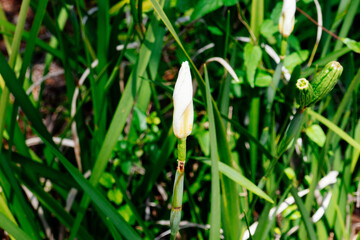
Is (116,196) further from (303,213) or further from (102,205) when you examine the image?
(303,213)

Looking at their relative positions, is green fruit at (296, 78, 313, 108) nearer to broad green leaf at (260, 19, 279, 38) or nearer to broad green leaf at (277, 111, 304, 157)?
broad green leaf at (277, 111, 304, 157)

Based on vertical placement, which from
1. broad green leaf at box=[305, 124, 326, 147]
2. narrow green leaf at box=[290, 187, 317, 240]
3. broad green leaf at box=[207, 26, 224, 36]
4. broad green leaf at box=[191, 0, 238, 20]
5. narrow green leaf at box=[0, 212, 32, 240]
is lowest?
narrow green leaf at box=[290, 187, 317, 240]

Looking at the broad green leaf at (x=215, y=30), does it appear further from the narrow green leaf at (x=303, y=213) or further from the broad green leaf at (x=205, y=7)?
the narrow green leaf at (x=303, y=213)

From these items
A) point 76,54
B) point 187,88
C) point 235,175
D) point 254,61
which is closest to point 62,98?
point 76,54

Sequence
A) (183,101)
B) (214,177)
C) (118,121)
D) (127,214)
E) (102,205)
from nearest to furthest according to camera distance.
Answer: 1. (183,101)
2. (214,177)
3. (102,205)
4. (118,121)
5. (127,214)

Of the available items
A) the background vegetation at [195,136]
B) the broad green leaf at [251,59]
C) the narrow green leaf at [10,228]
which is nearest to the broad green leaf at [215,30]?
the background vegetation at [195,136]

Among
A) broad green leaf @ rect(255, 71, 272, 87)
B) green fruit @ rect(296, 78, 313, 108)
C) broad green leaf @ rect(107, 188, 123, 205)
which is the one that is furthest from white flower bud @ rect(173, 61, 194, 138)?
broad green leaf @ rect(107, 188, 123, 205)

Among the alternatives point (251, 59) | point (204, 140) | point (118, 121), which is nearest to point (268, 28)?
point (251, 59)
